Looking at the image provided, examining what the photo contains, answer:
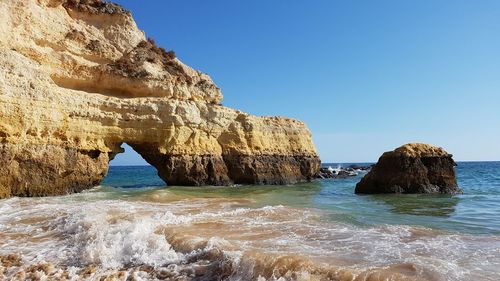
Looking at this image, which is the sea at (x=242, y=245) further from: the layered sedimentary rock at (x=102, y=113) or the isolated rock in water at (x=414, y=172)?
the isolated rock in water at (x=414, y=172)

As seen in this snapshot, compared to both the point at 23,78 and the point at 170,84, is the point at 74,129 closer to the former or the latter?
the point at 23,78

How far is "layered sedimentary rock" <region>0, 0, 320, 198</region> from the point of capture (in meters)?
15.5

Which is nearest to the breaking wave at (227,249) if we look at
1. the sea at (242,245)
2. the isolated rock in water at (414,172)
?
the sea at (242,245)

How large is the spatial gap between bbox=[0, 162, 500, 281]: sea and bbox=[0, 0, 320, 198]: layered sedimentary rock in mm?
4794

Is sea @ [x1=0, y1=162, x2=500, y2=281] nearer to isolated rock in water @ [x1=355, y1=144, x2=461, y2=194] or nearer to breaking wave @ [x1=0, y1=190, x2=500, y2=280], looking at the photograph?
breaking wave @ [x1=0, y1=190, x2=500, y2=280]

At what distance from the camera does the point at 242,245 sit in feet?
23.6

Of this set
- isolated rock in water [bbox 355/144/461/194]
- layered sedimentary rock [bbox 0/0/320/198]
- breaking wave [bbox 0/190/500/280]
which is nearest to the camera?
breaking wave [bbox 0/190/500/280]

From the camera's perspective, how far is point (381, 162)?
20.3m

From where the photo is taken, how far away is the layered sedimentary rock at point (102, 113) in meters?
15.5

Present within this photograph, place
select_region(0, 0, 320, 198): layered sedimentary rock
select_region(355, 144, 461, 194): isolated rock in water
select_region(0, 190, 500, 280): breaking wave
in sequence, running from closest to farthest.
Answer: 1. select_region(0, 190, 500, 280): breaking wave
2. select_region(0, 0, 320, 198): layered sedimentary rock
3. select_region(355, 144, 461, 194): isolated rock in water

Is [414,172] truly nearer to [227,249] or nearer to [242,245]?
[242,245]

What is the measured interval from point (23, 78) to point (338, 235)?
13285 millimetres

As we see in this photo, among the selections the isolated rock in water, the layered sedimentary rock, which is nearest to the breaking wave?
the layered sedimentary rock

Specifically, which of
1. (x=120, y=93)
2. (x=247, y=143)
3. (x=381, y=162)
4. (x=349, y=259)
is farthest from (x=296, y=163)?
(x=349, y=259)
